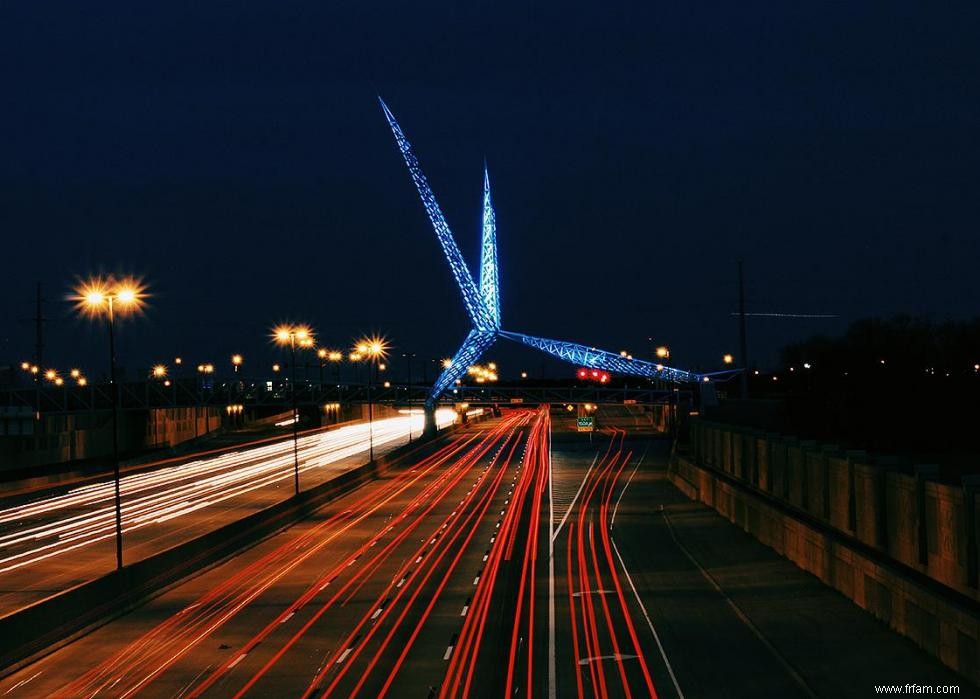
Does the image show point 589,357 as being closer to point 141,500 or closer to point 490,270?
point 490,270

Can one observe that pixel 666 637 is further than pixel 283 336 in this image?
No

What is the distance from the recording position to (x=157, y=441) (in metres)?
120

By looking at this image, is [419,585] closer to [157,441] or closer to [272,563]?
[272,563]

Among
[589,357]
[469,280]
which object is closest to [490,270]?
[469,280]

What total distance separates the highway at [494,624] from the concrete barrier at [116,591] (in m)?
0.49

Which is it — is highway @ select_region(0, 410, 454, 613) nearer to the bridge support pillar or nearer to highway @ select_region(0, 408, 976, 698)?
highway @ select_region(0, 408, 976, 698)

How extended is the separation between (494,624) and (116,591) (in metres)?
9.57

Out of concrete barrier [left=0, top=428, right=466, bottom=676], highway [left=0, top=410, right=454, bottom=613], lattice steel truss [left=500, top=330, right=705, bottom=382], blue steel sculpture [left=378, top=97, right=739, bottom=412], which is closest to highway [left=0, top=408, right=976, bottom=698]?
concrete barrier [left=0, top=428, right=466, bottom=676]

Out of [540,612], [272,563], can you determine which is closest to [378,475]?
Answer: [272,563]

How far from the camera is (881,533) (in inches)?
1109

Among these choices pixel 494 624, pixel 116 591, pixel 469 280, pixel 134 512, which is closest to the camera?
pixel 494 624

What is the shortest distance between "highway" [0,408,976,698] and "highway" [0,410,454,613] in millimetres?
4467

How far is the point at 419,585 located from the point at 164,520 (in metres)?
22.4

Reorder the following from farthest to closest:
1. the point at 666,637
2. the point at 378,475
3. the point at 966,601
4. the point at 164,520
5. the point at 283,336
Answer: the point at 378,475 < the point at 283,336 < the point at 164,520 < the point at 666,637 < the point at 966,601
